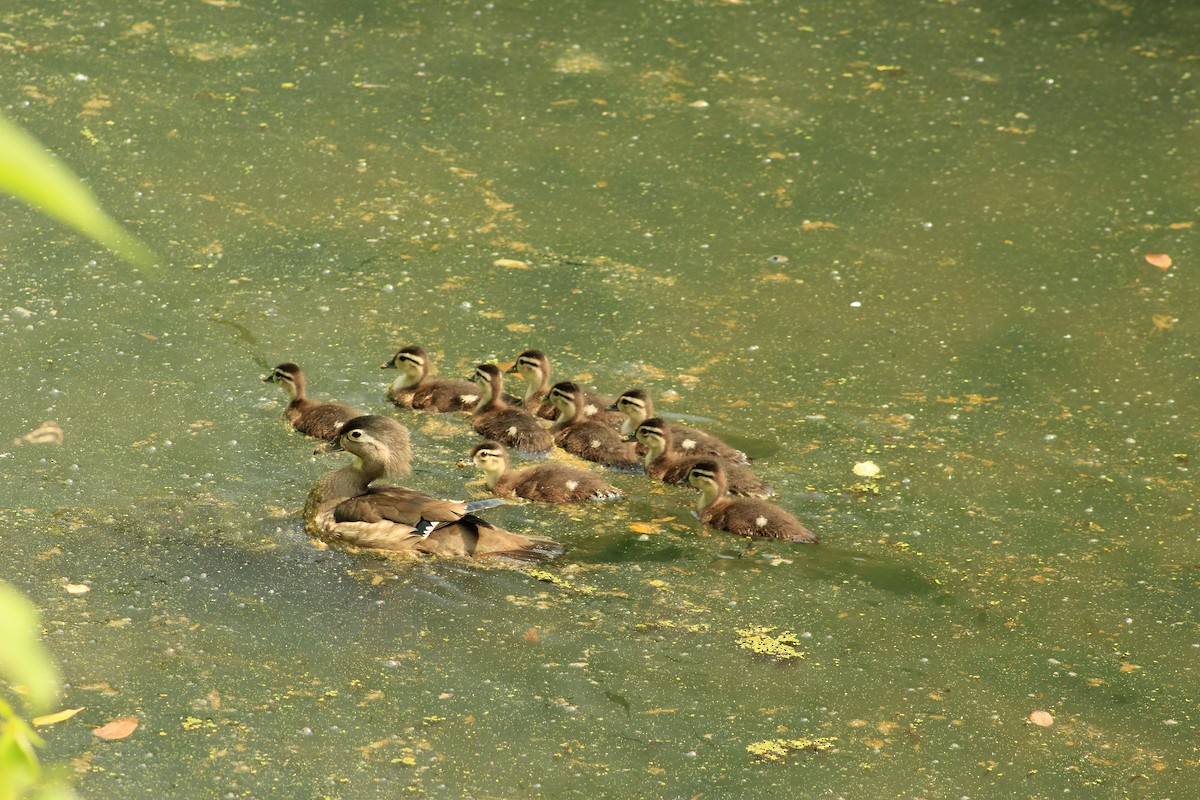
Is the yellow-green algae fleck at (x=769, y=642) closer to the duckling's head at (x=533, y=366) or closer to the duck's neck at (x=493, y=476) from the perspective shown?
the duck's neck at (x=493, y=476)

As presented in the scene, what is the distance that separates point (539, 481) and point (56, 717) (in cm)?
Answer: 246

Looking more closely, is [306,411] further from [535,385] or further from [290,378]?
[535,385]

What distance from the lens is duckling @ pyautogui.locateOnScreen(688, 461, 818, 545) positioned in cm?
630

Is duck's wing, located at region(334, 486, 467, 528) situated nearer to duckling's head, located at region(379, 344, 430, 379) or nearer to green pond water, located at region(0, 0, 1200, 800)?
green pond water, located at region(0, 0, 1200, 800)

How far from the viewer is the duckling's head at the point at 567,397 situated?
7.08m

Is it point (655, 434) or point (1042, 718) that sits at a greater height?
point (655, 434)

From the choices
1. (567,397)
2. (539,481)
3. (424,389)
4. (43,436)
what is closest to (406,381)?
(424,389)

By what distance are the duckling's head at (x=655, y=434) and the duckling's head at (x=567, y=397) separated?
416 millimetres

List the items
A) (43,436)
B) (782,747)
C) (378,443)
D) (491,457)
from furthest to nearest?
(43,436) < (491,457) < (378,443) < (782,747)

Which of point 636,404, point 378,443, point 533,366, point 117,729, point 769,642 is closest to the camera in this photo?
point 117,729

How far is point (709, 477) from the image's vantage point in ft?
21.1

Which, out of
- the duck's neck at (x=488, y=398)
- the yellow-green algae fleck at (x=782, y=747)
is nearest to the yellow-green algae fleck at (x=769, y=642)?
the yellow-green algae fleck at (x=782, y=747)

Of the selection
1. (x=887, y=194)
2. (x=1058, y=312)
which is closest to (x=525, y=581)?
(x=1058, y=312)

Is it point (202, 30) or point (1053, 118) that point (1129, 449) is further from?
point (202, 30)
